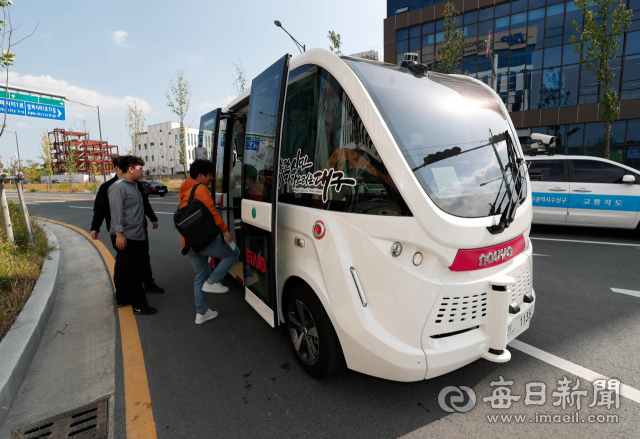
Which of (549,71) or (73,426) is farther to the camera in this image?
(549,71)

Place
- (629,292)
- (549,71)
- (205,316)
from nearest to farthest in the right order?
(205,316) → (629,292) → (549,71)

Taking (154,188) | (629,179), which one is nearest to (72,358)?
(629,179)

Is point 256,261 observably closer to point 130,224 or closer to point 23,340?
point 130,224

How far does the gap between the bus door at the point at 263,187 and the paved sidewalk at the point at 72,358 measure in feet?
4.52

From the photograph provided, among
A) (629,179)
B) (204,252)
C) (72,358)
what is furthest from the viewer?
(629,179)

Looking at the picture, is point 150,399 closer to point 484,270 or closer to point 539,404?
point 484,270

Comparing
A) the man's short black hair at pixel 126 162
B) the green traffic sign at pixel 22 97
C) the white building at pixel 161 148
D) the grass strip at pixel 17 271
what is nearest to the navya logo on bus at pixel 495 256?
the man's short black hair at pixel 126 162

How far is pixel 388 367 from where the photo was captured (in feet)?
7.01

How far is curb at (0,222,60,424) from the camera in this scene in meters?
2.56

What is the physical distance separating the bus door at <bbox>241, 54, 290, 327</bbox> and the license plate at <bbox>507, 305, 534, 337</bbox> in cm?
176

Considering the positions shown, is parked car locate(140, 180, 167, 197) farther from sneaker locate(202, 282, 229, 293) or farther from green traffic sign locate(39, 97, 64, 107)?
sneaker locate(202, 282, 229, 293)

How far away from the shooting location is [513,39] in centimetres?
2209

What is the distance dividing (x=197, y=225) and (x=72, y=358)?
1.63 metres

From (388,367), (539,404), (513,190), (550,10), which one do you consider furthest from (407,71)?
(550,10)
